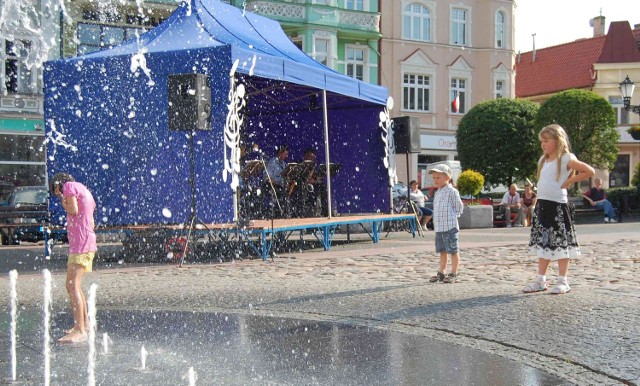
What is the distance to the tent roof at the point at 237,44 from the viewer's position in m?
13.7

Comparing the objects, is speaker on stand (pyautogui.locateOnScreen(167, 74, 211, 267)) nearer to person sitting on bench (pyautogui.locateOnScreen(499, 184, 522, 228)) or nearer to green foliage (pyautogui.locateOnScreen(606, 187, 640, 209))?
person sitting on bench (pyautogui.locateOnScreen(499, 184, 522, 228))

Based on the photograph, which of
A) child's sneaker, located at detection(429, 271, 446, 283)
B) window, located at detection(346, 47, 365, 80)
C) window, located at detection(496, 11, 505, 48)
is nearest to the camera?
child's sneaker, located at detection(429, 271, 446, 283)

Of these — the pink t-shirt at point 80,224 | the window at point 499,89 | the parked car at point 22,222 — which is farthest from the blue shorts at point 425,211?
the window at point 499,89

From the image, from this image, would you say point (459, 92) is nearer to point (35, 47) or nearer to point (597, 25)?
point (35, 47)

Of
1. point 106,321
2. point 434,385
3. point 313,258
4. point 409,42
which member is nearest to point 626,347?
point 434,385

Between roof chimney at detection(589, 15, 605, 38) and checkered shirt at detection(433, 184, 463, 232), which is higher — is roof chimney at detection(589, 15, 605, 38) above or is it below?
above

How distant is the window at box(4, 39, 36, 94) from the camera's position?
30.5 metres

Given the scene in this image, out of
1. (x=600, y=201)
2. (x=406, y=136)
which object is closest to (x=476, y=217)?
(x=406, y=136)

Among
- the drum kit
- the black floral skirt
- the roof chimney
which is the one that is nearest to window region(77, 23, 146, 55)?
the drum kit

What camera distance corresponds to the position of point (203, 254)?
14.8 m

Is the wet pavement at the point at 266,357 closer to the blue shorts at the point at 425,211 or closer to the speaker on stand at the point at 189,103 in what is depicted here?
the speaker on stand at the point at 189,103

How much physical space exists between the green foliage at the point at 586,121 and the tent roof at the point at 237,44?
2597 cm

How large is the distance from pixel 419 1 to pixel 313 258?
29627 millimetres

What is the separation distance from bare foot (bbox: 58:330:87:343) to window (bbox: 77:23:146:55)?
86.5 ft
